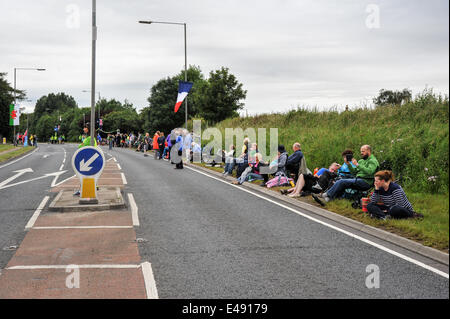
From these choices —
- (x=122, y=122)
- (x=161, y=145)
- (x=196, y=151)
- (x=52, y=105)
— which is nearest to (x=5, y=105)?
(x=122, y=122)

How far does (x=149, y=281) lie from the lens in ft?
16.9

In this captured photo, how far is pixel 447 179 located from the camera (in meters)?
2.22

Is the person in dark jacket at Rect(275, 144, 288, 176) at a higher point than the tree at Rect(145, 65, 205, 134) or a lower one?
lower

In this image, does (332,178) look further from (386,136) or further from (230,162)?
(230,162)

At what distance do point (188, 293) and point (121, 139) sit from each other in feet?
169

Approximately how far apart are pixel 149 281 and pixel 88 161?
581 centimetres

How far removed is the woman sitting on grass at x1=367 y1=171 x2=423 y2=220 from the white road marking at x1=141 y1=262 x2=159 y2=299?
13.8ft

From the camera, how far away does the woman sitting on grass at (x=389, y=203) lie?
8039 mm

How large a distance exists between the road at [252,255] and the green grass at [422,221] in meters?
0.75

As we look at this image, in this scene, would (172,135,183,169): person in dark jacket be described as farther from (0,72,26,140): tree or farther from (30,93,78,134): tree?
(30,93,78,134): tree

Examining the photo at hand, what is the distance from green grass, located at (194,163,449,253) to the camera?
2326 mm

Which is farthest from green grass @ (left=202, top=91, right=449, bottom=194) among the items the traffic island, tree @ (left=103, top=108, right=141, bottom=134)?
tree @ (left=103, top=108, right=141, bottom=134)
